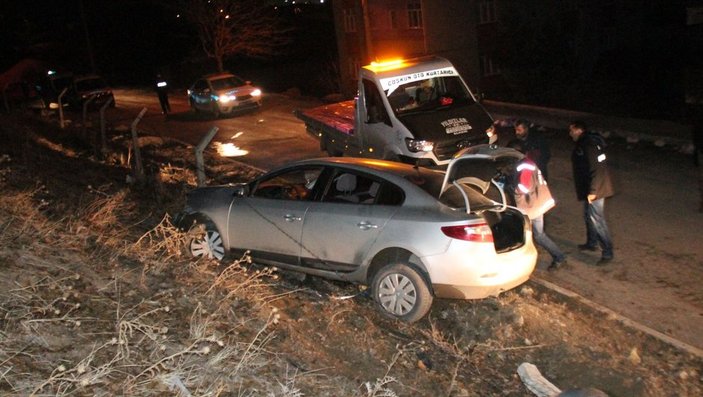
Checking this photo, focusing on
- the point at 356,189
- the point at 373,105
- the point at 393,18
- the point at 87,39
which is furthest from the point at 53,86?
the point at 356,189

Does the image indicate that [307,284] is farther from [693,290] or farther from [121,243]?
[693,290]

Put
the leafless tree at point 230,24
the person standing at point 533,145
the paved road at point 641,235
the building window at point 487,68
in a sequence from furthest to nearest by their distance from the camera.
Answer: the leafless tree at point 230,24 → the building window at point 487,68 → the person standing at point 533,145 → the paved road at point 641,235

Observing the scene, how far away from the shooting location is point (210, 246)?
7621 millimetres

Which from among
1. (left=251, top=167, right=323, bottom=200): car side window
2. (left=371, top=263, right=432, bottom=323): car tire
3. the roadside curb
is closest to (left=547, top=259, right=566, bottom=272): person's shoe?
the roadside curb

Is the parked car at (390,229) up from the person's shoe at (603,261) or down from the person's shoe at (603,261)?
up

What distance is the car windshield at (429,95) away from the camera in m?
11.3

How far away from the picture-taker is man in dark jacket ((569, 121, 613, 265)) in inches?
289

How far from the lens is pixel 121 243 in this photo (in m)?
6.82

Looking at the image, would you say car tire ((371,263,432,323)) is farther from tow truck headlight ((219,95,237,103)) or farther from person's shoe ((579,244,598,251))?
tow truck headlight ((219,95,237,103))

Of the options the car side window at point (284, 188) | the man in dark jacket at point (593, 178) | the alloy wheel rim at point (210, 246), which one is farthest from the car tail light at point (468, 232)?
the alloy wheel rim at point (210, 246)

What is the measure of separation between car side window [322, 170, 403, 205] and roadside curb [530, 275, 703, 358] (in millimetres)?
2033

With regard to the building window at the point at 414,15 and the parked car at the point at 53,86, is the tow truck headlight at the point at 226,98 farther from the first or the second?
the parked car at the point at 53,86

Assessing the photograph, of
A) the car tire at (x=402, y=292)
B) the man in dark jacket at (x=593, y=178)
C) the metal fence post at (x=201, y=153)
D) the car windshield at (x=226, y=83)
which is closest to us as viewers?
the car tire at (x=402, y=292)

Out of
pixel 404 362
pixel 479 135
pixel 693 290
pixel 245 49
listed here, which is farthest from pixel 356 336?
pixel 245 49
